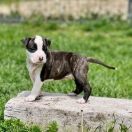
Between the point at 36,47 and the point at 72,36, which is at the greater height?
the point at 36,47

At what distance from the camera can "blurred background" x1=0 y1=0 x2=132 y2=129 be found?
986 centimetres

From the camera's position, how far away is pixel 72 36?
17.2 m

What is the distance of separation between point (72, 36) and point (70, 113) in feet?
33.9

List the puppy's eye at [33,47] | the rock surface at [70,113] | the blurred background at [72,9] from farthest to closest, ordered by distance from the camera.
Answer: the blurred background at [72,9] < the puppy's eye at [33,47] < the rock surface at [70,113]

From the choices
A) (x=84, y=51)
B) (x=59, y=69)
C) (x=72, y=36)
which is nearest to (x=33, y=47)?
(x=59, y=69)

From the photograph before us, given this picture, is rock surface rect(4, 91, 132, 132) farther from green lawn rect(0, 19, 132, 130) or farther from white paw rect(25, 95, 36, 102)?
green lawn rect(0, 19, 132, 130)

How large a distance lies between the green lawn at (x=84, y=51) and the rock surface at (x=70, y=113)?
431mm

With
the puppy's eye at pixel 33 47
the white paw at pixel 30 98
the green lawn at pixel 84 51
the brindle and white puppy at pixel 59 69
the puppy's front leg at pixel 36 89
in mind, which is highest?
the puppy's eye at pixel 33 47

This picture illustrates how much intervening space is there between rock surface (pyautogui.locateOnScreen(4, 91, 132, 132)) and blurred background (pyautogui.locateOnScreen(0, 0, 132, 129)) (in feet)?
1.94

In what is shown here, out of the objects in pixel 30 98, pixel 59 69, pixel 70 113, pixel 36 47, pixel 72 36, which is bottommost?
pixel 72 36

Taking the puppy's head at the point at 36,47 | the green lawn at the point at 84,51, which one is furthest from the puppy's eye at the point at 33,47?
the green lawn at the point at 84,51

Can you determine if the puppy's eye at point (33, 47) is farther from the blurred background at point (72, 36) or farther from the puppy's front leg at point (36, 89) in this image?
the blurred background at point (72, 36)

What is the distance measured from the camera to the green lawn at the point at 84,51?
958 cm

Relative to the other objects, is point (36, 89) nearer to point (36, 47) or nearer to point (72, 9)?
point (36, 47)
